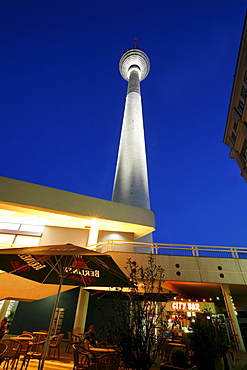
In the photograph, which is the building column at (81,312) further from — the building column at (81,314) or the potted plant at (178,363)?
the potted plant at (178,363)

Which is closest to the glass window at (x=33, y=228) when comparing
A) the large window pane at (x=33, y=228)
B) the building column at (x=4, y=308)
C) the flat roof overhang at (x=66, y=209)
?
the large window pane at (x=33, y=228)

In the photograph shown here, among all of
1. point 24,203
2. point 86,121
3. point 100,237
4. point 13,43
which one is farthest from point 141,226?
point 86,121

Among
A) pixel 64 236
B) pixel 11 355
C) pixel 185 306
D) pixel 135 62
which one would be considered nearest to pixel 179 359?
pixel 11 355

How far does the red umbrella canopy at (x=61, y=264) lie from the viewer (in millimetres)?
5059

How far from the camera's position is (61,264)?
6.02m

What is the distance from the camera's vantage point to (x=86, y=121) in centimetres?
16750

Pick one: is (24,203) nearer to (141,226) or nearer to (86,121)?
(141,226)

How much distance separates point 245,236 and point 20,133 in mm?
202459

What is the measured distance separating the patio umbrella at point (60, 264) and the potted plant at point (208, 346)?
2508 mm

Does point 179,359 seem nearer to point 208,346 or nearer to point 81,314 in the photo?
point 208,346

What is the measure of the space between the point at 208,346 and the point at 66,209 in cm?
1073

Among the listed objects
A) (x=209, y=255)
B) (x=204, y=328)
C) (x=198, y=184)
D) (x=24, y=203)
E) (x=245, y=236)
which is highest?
(x=198, y=184)

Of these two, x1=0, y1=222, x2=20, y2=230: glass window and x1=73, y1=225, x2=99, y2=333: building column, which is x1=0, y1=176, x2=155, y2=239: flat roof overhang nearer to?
x1=0, y1=222, x2=20, y2=230: glass window

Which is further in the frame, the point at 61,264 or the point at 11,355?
the point at 11,355
